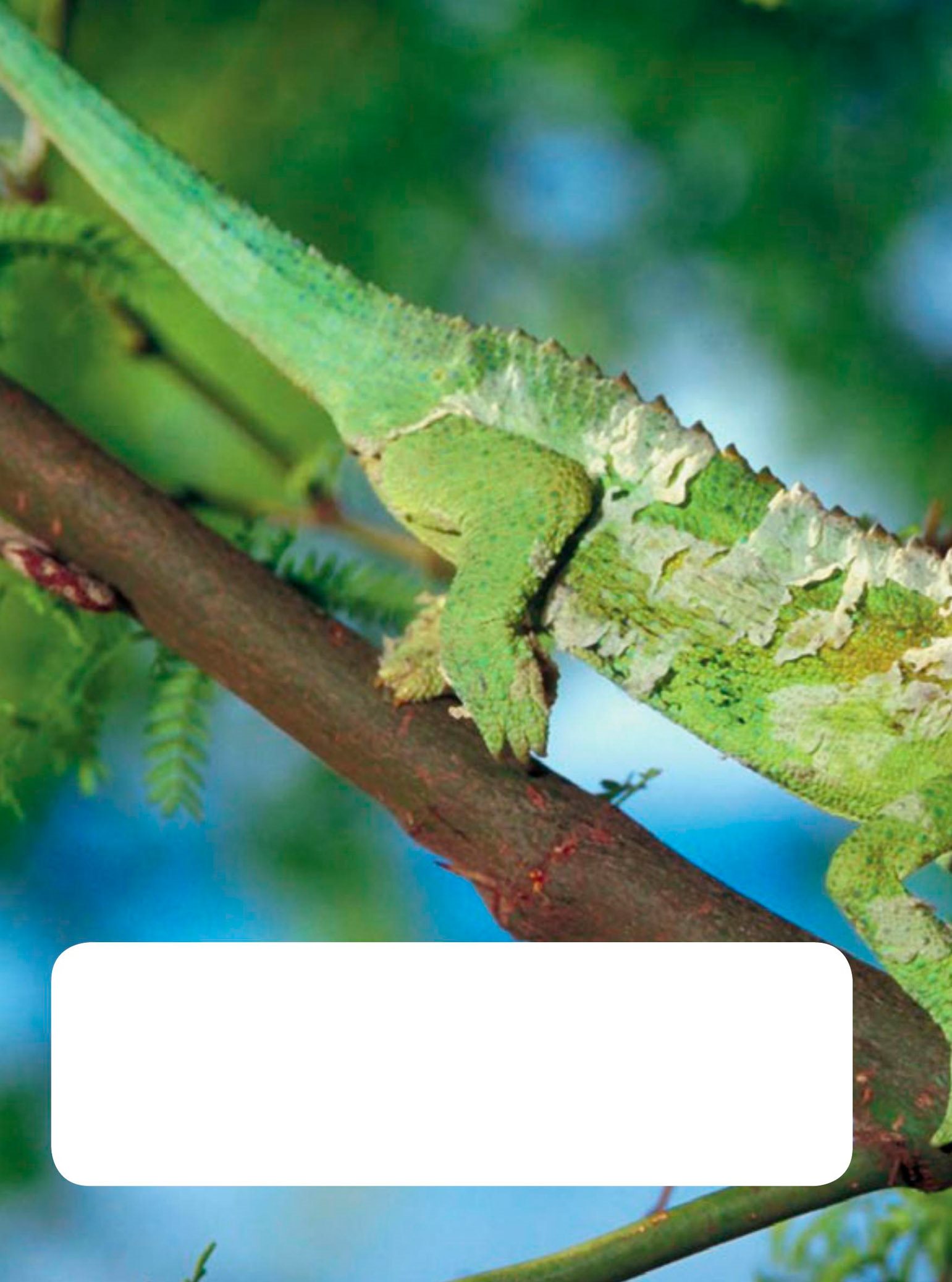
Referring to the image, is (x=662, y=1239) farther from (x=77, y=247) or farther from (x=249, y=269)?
(x=77, y=247)

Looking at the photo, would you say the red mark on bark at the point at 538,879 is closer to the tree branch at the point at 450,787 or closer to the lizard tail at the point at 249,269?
the tree branch at the point at 450,787

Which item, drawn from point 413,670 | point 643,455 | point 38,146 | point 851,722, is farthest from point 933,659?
point 38,146

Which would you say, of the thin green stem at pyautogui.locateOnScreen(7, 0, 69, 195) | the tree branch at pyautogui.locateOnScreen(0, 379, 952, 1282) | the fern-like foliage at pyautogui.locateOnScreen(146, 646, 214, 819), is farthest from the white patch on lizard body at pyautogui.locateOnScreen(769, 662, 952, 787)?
the thin green stem at pyautogui.locateOnScreen(7, 0, 69, 195)

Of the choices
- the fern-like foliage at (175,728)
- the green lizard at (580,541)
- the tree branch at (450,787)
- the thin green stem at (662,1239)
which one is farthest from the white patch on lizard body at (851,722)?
the fern-like foliage at (175,728)

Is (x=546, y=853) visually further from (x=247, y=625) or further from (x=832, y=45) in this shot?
(x=832, y=45)

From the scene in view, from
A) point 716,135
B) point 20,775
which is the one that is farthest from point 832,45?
point 20,775
